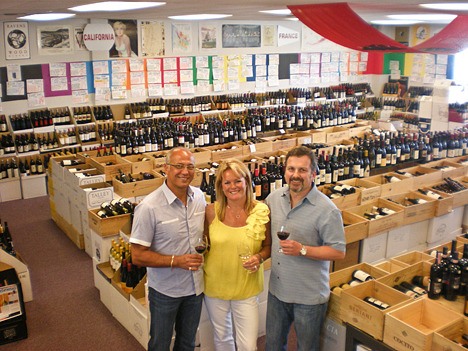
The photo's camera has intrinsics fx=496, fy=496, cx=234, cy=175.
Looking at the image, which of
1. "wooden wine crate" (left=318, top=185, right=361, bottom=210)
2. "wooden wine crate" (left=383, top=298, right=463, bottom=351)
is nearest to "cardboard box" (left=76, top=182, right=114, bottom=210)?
"wooden wine crate" (left=318, top=185, right=361, bottom=210)

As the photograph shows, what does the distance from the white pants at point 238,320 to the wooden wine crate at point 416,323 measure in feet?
2.64

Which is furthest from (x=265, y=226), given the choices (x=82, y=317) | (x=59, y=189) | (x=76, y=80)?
(x=76, y=80)

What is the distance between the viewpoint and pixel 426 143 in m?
6.86

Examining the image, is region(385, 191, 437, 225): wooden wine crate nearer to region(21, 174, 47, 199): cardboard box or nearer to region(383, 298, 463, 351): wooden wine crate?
region(383, 298, 463, 351): wooden wine crate

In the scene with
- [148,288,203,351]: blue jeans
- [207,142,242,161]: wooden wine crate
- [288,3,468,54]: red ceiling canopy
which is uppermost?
[288,3,468,54]: red ceiling canopy

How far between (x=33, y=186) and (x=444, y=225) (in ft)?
21.3

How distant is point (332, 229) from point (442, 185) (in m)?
3.60

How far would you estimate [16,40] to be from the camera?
8273 millimetres

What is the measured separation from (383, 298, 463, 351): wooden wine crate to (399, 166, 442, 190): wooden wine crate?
9.19ft

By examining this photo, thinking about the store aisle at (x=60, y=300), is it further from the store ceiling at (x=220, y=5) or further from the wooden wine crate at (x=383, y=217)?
the store ceiling at (x=220, y=5)

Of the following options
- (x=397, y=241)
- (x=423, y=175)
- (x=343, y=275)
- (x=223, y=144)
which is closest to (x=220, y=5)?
(x=343, y=275)

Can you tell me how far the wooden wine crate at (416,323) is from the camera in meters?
2.83

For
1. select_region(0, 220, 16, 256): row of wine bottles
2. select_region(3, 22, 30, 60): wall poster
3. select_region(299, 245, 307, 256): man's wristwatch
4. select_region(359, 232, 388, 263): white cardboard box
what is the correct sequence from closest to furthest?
1. select_region(299, 245, 307, 256): man's wristwatch
2. select_region(359, 232, 388, 263): white cardboard box
3. select_region(0, 220, 16, 256): row of wine bottles
4. select_region(3, 22, 30, 60): wall poster

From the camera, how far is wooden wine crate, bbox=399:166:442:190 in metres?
5.83
